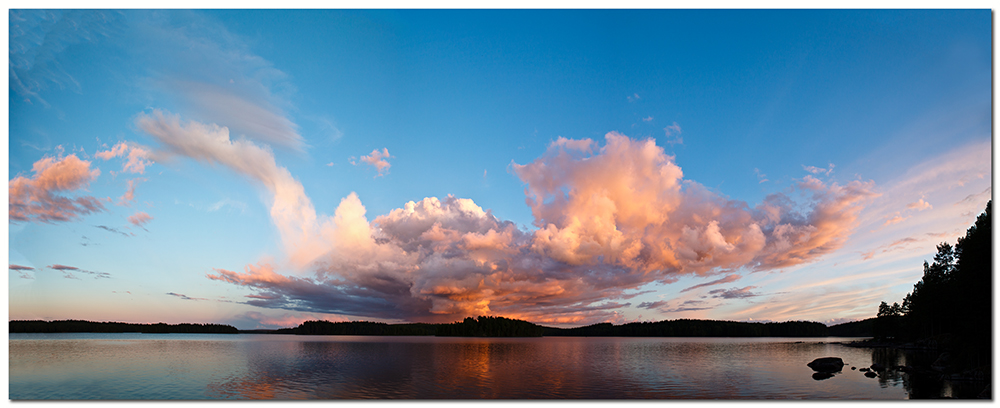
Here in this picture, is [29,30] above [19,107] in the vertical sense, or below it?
above

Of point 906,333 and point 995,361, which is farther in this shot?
point 906,333

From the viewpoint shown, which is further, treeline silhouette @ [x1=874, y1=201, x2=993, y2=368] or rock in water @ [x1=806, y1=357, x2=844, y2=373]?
rock in water @ [x1=806, y1=357, x2=844, y2=373]

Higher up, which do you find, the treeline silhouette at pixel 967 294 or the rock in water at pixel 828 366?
the treeline silhouette at pixel 967 294

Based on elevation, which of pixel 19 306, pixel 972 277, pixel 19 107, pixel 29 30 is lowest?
pixel 19 306

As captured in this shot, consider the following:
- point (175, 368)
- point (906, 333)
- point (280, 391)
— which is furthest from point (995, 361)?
point (906, 333)

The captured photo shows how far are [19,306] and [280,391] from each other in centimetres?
1582

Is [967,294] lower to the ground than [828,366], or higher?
higher

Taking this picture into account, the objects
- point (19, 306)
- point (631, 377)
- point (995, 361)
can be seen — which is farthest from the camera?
point (631, 377)

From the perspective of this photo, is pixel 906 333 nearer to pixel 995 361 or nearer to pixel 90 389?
pixel 995 361

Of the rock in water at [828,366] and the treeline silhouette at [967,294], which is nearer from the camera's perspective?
the treeline silhouette at [967,294]

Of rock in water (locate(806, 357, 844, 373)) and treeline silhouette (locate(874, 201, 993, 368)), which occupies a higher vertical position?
treeline silhouette (locate(874, 201, 993, 368))

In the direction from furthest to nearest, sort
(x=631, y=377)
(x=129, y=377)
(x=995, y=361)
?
Answer: (x=631, y=377) → (x=129, y=377) → (x=995, y=361)

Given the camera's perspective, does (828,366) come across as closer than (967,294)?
No

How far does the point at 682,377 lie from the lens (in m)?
43.8
